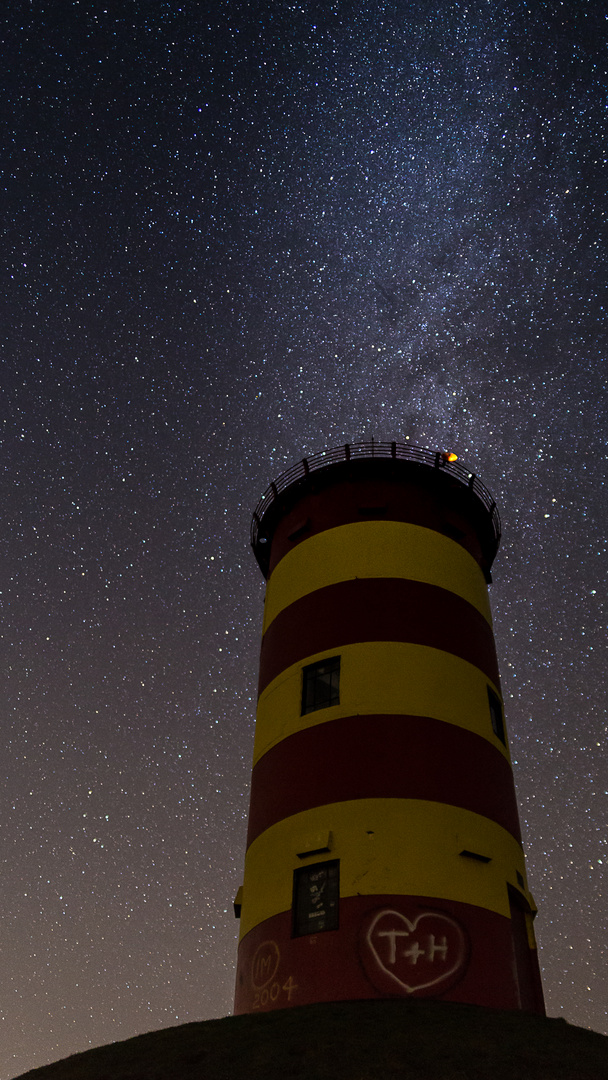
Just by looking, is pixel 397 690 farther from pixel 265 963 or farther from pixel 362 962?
pixel 265 963

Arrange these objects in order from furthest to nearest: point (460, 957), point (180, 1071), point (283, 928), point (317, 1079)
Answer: point (283, 928) < point (460, 957) < point (180, 1071) < point (317, 1079)

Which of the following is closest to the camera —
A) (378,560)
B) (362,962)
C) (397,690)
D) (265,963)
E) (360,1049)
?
(360,1049)

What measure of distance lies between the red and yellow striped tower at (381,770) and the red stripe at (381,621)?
49 mm

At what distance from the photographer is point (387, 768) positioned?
17016 mm

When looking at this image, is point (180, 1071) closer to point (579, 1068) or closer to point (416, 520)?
point (579, 1068)

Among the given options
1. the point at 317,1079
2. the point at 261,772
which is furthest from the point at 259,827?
the point at 317,1079

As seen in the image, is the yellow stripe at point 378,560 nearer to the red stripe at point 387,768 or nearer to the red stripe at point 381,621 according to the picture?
the red stripe at point 381,621

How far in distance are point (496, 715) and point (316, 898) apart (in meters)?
6.65

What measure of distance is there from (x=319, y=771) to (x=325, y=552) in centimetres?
593

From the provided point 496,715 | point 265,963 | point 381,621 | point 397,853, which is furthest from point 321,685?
point 265,963

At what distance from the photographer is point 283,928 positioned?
16359mm

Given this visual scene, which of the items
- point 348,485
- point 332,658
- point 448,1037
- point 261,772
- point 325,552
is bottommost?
point 448,1037

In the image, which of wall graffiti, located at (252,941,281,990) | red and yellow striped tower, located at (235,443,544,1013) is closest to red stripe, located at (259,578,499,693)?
red and yellow striped tower, located at (235,443,544,1013)

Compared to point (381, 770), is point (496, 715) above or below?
above
